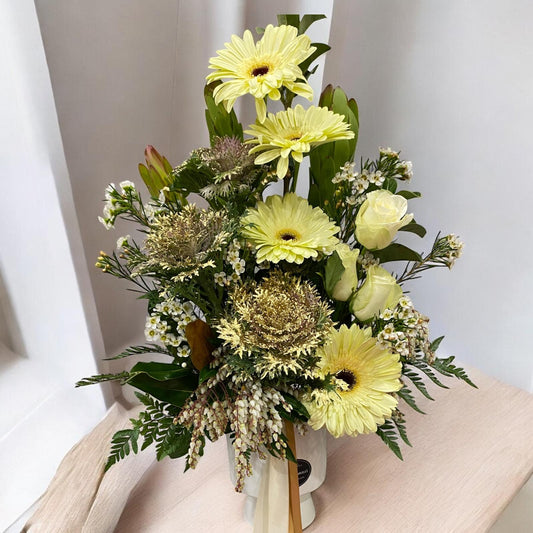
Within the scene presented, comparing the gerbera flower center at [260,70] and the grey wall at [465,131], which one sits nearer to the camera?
the gerbera flower center at [260,70]

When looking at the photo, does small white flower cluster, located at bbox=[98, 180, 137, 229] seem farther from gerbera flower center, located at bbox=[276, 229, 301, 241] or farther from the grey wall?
the grey wall

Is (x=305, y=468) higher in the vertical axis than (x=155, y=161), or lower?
lower

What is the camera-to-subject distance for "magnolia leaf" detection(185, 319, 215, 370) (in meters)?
0.53

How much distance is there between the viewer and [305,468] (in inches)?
25.3

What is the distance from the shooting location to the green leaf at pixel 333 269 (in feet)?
1.78

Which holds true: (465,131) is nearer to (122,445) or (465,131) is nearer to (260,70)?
(260,70)

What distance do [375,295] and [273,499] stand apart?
10.2 inches

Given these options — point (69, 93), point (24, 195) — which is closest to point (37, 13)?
point (69, 93)

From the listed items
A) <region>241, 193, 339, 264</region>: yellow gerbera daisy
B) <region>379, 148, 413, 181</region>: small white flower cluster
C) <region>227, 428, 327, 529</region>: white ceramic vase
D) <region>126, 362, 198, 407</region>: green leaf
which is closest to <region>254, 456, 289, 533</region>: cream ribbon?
<region>227, 428, 327, 529</region>: white ceramic vase

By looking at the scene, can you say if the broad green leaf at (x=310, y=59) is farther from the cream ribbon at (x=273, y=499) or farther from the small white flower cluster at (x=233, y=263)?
the cream ribbon at (x=273, y=499)

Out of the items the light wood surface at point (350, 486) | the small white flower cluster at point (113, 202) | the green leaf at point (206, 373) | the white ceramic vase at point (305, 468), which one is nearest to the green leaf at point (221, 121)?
the small white flower cluster at point (113, 202)

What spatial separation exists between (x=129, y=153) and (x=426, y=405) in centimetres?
62

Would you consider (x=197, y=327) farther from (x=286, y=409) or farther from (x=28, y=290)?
(x=28, y=290)

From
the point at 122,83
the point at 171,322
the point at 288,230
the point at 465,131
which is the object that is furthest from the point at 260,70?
the point at 465,131
